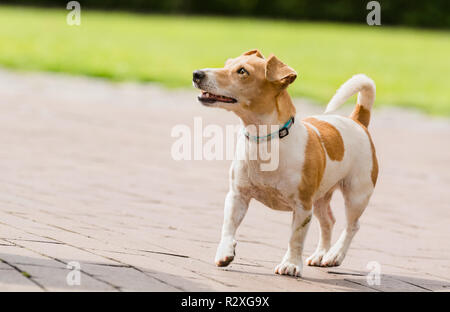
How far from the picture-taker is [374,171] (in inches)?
192

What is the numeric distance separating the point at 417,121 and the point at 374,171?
7876mm

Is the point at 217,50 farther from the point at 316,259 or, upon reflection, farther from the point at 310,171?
the point at 310,171

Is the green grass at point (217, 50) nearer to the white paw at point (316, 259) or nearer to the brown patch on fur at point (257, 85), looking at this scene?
the white paw at point (316, 259)

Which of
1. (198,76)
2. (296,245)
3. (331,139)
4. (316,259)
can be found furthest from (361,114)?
(198,76)

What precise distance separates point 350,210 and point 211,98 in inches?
42.6

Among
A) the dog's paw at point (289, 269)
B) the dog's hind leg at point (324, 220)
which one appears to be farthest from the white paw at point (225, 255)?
the dog's hind leg at point (324, 220)

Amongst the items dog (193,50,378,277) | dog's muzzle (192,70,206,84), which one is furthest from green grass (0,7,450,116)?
dog's muzzle (192,70,206,84)

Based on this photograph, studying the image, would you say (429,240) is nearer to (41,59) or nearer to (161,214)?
(161,214)

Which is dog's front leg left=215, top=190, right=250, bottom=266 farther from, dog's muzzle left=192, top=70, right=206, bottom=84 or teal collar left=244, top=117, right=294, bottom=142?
dog's muzzle left=192, top=70, right=206, bottom=84

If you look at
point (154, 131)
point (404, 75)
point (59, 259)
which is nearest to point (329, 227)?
point (59, 259)

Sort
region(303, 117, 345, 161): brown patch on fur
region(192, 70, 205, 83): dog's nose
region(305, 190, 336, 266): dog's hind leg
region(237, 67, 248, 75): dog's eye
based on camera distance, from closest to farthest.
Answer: region(192, 70, 205, 83): dog's nose → region(237, 67, 248, 75): dog's eye → region(303, 117, 345, 161): brown patch on fur → region(305, 190, 336, 266): dog's hind leg

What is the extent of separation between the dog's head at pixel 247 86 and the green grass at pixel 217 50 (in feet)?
30.1

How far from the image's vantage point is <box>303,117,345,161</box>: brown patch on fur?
4574mm

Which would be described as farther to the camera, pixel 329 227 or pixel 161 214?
pixel 161 214
